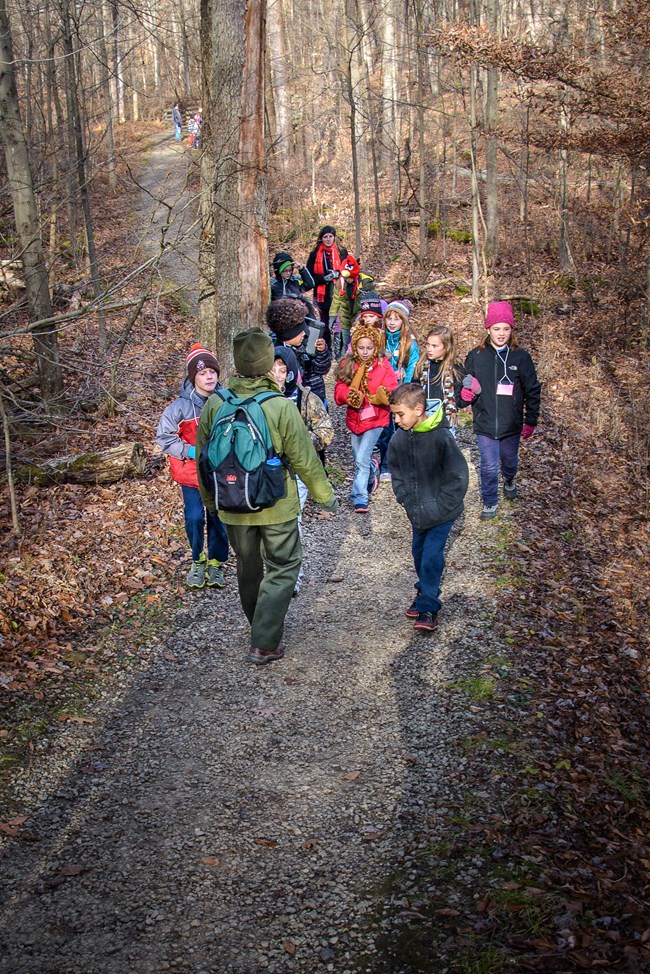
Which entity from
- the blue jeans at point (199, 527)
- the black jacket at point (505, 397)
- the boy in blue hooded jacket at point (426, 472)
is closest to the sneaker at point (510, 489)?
the black jacket at point (505, 397)

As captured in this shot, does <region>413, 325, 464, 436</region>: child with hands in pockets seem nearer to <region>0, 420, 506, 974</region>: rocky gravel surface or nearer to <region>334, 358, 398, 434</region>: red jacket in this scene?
<region>334, 358, 398, 434</region>: red jacket

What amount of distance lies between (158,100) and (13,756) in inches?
1761

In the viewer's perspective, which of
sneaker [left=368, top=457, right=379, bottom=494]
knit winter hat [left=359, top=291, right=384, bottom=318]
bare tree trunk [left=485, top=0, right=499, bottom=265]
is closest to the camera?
knit winter hat [left=359, top=291, right=384, bottom=318]

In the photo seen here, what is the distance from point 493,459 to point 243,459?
381 centimetres

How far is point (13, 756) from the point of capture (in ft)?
15.4

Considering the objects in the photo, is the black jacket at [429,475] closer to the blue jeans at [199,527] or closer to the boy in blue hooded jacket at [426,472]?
the boy in blue hooded jacket at [426,472]

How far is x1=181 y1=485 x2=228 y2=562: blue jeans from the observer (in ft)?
22.0

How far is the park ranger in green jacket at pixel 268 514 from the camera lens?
201 inches

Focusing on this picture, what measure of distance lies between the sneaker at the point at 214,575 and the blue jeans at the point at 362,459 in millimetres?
2109

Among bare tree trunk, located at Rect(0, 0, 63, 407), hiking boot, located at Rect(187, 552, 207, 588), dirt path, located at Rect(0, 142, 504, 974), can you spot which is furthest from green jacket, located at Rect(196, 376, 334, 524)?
bare tree trunk, located at Rect(0, 0, 63, 407)

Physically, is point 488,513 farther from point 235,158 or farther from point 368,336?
point 235,158

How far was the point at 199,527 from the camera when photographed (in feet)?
22.3

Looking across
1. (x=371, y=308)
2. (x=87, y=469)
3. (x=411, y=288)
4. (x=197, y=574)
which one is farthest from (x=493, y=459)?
(x=411, y=288)

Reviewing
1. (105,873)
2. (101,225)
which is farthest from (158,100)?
(105,873)
